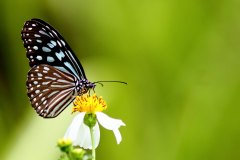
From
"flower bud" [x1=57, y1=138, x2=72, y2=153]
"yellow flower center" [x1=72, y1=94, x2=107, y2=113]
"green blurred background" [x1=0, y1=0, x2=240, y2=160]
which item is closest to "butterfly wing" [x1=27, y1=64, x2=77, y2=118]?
"yellow flower center" [x1=72, y1=94, x2=107, y2=113]

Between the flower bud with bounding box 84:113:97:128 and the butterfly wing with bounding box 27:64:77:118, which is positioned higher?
the butterfly wing with bounding box 27:64:77:118

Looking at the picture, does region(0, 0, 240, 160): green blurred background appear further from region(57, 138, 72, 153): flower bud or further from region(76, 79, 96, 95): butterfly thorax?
region(57, 138, 72, 153): flower bud

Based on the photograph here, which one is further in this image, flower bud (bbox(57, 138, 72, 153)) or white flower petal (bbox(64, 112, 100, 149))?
white flower petal (bbox(64, 112, 100, 149))

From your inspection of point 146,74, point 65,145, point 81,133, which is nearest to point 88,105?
point 81,133

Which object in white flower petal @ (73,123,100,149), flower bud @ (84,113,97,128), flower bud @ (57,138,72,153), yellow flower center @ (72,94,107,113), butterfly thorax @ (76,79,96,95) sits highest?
butterfly thorax @ (76,79,96,95)

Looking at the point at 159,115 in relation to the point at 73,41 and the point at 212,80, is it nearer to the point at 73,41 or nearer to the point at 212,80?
the point at 212,80

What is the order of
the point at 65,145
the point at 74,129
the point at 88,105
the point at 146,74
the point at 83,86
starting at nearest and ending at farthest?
the point at 65,145 → the point at 74,129 → the point at 88,105 → the point at 83,86 → the point at 146,74

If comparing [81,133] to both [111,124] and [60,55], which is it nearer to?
[111,124]
